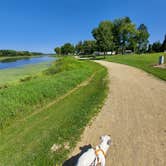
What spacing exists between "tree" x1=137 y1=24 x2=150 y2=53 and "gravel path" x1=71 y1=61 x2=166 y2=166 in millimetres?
54049

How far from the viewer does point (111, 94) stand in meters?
6.87

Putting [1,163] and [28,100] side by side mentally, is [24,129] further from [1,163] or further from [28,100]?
[28,100]

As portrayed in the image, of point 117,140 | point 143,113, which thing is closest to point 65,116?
point 117,140

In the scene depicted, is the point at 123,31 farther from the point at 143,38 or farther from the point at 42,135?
the point at 42,135

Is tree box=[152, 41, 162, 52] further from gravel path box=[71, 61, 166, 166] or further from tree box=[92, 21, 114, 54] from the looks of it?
gravel path box=[71, 61, 166, 166]

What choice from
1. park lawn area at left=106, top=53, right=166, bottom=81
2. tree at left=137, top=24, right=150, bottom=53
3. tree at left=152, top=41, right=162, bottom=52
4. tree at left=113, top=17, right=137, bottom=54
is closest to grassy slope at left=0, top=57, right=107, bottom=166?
park lawn area at left=106, top=53, right=166, bottom=81

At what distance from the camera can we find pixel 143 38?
183ft

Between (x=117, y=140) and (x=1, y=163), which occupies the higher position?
(x=117, y=140)

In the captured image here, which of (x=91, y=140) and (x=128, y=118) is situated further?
(x=128, y=118)

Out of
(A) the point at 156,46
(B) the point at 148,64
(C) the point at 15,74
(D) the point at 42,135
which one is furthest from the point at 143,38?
(D) the point at 42,135

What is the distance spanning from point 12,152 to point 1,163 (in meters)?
0.34

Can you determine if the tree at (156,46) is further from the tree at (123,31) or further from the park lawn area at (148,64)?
the park lawn area at (148,64)

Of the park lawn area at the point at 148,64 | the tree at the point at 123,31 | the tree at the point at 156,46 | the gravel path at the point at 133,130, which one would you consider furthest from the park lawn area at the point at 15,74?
the tree at the point at 156,46

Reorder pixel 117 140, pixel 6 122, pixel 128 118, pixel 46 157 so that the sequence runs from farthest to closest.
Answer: pixel 6 122 → pixel 128 118 → pixel 117 140 → pixel 46 157
